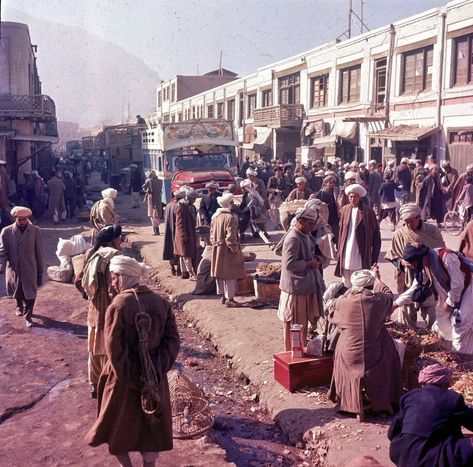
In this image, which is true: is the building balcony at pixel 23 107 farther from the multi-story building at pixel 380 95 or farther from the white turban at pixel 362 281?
the white turban at pixel 362 281

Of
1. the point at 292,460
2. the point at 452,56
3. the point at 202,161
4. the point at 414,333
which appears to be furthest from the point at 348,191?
the point at 452,56

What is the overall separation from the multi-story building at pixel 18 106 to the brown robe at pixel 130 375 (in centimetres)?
1864

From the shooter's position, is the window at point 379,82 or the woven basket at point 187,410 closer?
the woven basket at point 187,410

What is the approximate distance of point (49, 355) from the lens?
7598mm

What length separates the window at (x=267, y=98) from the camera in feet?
120

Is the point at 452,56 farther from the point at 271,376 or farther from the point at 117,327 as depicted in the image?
the point at 117,327

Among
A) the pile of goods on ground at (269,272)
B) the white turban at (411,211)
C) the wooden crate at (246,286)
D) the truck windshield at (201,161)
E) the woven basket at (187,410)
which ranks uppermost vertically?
the truck windshield at (201,161)

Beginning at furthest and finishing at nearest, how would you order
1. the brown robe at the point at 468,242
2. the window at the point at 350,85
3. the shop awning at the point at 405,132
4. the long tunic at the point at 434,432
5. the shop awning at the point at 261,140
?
the shop awning at the point at 261,140 < the window at the point at 350,85 < the shop awning at the point at 405,132 < the brown robe at the point at 468,242 < the long tunic at the point at 434,432

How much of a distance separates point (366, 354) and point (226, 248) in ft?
13.5

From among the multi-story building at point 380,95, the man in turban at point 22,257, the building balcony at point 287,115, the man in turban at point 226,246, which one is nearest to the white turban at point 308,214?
the man in turban at point 226,246

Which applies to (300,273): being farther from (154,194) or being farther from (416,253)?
(154,194)

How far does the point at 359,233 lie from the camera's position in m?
8.13

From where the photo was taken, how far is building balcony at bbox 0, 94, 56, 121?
73.3 ft

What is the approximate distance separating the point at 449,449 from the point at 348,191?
510 centimetres
